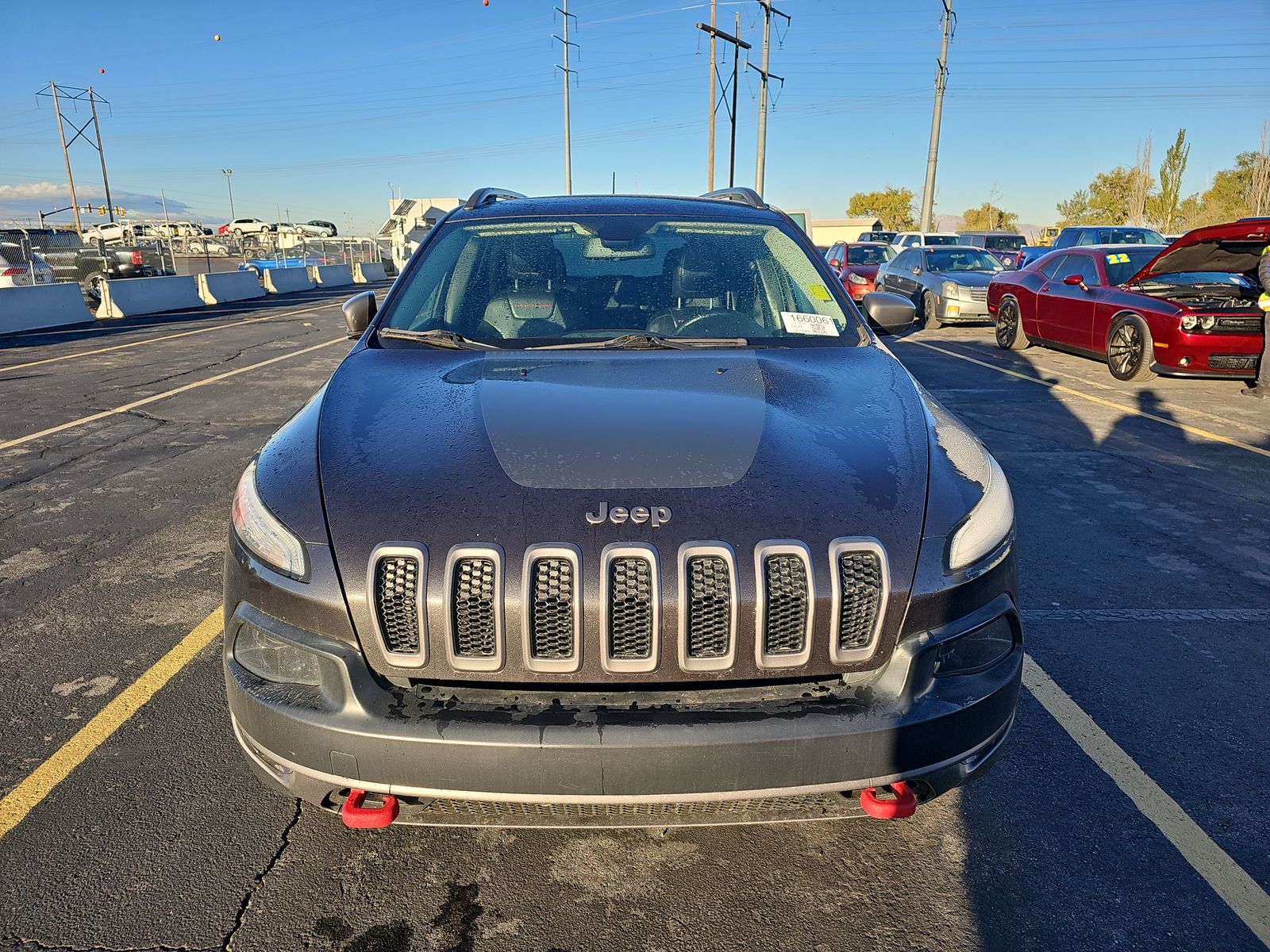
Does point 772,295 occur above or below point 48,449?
above

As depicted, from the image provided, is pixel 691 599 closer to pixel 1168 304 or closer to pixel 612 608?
pixel 612 608

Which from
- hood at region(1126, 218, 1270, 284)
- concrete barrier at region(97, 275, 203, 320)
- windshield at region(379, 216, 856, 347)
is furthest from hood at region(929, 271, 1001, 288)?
concrete barrier at region(97, 275, 203, 320)

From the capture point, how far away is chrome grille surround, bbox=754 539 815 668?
1.86 m

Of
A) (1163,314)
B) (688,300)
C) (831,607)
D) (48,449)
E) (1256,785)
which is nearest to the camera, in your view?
(831,607)

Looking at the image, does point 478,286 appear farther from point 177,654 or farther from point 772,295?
point 177,654

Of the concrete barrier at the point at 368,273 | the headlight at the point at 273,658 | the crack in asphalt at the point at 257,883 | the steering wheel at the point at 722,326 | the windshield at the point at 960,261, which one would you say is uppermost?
the steering wheel at the point at 722,326

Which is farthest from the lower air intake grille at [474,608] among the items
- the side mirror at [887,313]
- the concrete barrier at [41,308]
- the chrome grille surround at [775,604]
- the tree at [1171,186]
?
the tree at [1171,186]

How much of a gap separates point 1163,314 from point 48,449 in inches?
432

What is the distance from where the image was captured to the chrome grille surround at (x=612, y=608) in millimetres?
1844

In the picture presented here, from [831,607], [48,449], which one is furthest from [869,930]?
[48,449]

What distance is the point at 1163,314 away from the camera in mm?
9531

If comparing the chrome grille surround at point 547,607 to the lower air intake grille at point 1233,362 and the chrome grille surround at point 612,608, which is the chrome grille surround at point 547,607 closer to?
the chrome grille surround at point 612,608

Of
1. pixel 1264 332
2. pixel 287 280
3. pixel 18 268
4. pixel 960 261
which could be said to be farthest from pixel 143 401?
pixel 287 280

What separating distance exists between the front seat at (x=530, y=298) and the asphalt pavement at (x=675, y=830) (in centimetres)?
174
